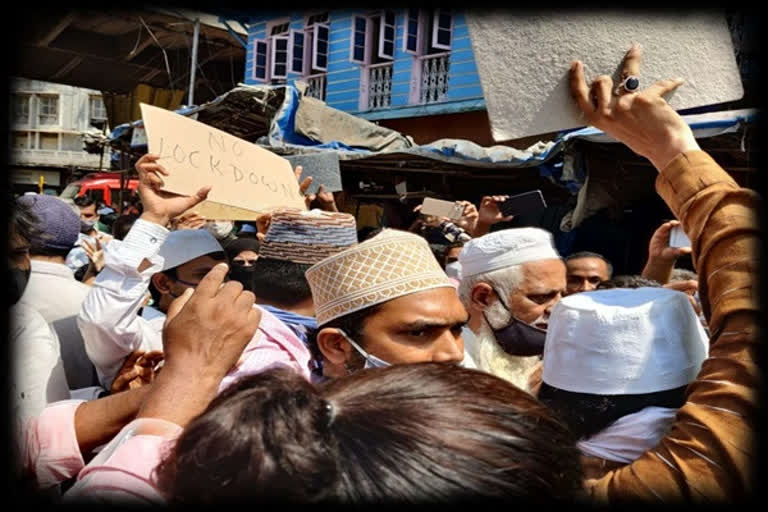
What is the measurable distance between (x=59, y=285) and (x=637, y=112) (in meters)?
2.21

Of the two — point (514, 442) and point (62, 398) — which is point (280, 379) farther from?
point (62, 398)

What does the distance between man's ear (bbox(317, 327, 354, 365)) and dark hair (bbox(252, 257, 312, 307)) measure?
17.5 inches

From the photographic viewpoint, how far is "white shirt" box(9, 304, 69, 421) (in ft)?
5.34

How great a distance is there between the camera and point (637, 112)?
126cm

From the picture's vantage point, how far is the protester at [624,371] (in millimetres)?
1339

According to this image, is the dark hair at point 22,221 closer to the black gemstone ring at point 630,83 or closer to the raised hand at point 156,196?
the raised hand at point 156,196

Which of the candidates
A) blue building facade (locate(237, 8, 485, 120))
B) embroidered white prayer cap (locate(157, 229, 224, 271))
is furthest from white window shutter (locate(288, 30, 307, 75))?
embroidered white prayer cap (locate(157, 229, 224, 271))

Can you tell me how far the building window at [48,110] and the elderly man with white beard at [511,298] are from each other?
5010 centimetres

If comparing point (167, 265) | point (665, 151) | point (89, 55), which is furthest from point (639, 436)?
point (89, 55)

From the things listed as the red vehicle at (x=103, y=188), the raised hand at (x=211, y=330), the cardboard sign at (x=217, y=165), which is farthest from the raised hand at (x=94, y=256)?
the red vehicle at (x=103, y=188)

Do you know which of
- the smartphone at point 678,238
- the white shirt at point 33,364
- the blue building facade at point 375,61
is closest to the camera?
the white shirt at point 33,364

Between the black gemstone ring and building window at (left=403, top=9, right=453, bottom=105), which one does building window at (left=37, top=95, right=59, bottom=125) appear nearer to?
building window at (left=403, top=9, right=453, bottom=105)

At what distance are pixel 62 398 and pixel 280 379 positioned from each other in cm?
130

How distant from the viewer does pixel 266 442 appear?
73cm
